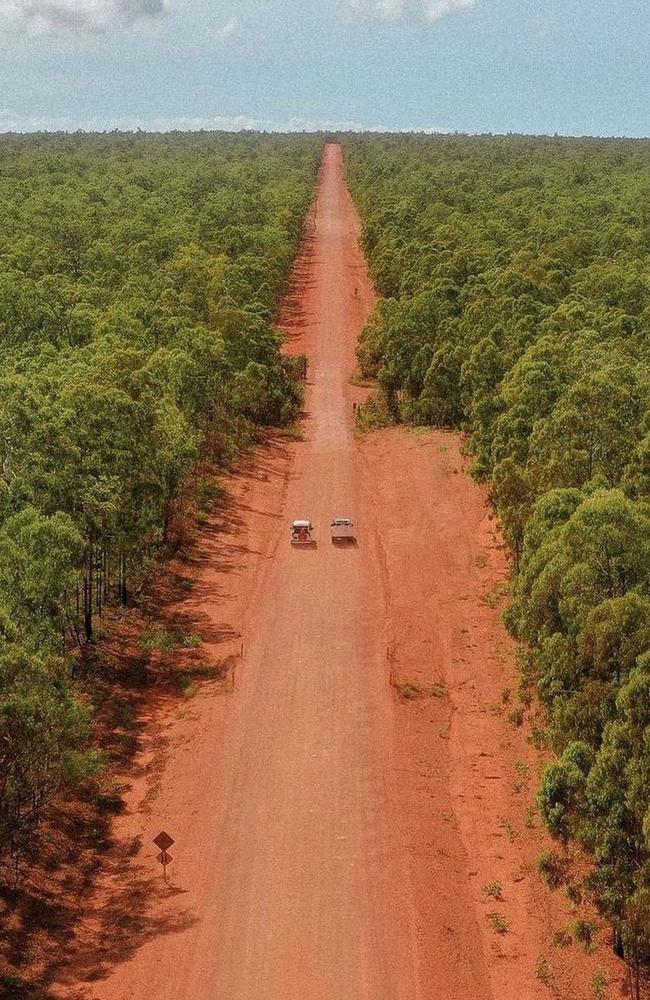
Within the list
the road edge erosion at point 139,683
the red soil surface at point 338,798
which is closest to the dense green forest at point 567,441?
the red soil surface at point 338,798

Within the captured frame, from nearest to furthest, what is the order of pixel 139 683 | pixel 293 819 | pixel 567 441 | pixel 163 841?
pixel 163 841 < pixel 293 819 < pixel 567 441 < pixel 139 683

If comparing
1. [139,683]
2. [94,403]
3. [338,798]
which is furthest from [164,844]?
[94,403]

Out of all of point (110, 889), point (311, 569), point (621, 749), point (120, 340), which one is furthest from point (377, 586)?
point (621, 749)

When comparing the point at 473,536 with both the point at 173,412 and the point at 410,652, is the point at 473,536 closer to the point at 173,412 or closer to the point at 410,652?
the point at 410,652

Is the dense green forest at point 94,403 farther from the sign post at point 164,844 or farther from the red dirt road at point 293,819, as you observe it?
the red dirt road at point 293,819

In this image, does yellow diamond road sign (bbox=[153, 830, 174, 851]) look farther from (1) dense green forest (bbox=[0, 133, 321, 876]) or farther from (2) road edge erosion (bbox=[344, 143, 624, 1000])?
(2) road edge erosion (bbox=[344, 143, 624, 1000])

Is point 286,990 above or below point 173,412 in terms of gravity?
below

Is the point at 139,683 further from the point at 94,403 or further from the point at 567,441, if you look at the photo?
the point at 567,441
